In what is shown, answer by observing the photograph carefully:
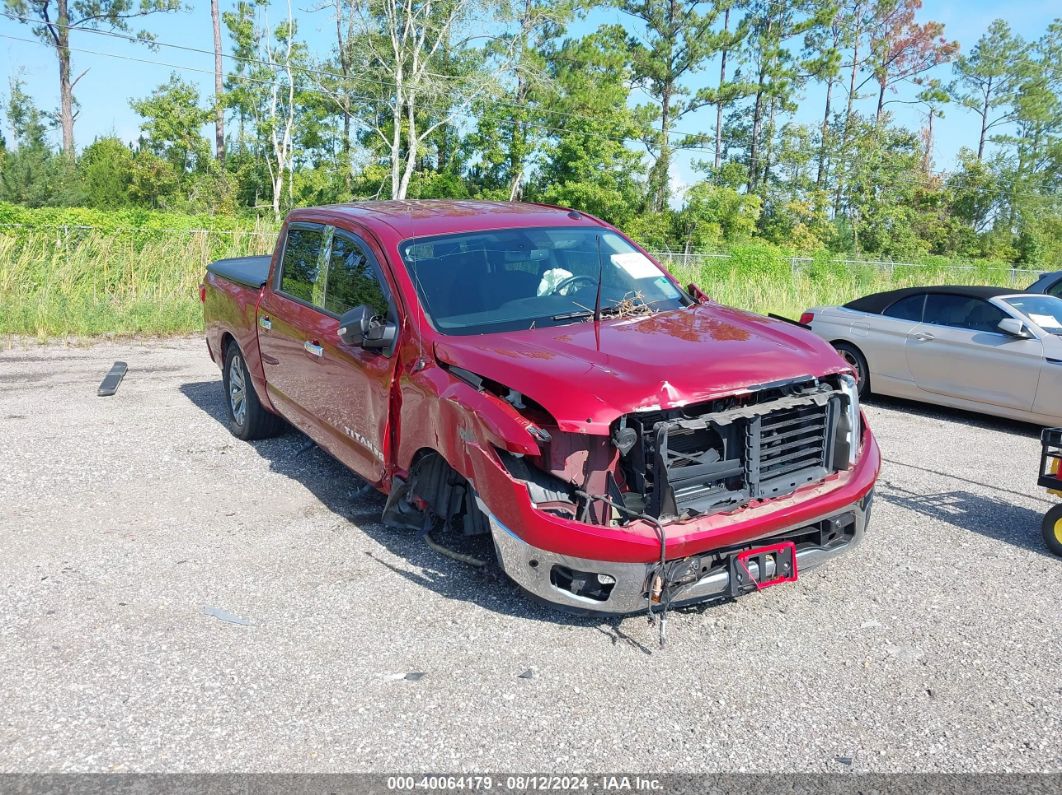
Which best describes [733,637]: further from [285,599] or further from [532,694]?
[285,599]

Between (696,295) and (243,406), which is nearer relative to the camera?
(696,295)

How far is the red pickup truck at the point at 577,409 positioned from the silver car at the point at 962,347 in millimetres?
4313

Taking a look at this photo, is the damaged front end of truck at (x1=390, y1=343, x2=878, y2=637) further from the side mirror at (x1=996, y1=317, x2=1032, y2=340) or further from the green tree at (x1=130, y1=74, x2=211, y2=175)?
the green tree at (x1=130, y1=74, x2=211, y2=175)

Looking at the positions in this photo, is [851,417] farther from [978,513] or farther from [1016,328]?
[1016,328]

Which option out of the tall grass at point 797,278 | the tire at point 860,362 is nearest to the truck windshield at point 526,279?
the tire at point 860,362

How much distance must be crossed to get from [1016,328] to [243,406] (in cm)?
671

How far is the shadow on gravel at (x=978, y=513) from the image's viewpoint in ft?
17.5

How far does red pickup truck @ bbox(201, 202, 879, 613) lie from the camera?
3727 millimetres

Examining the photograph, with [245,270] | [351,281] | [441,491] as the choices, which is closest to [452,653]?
[441,491]

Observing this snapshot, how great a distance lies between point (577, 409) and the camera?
3.65m

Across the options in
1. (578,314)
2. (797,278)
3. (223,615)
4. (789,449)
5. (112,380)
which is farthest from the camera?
(797,278)

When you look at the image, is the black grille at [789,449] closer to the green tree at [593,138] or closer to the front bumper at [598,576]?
the front bumper at [598,576]

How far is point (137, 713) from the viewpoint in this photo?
3.37m

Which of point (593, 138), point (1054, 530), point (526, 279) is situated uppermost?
point (593, 138)
